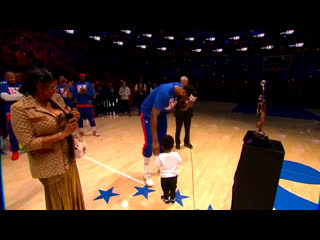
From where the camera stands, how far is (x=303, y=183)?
325 centimetres

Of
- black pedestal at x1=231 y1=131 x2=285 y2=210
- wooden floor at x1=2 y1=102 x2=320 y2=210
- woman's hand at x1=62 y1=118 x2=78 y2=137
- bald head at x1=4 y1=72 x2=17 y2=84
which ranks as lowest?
wooden floor at x1=2 y1=102 x2=320 y2=210

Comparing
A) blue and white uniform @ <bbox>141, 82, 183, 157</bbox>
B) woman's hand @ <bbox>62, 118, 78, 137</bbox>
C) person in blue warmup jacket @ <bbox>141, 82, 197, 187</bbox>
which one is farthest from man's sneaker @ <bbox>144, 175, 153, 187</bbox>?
woman's hand @ <bbox>62, 118, 78, 137</bbox>

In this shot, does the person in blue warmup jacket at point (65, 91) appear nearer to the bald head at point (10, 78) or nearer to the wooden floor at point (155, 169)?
the wooden floor at point (155, 169)

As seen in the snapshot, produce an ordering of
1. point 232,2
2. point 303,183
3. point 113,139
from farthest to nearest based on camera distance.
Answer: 1. point 113,139
2. point 303,183
3. point 232,2

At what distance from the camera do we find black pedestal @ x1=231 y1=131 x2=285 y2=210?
1.86m

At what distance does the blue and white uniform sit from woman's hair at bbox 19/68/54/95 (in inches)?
57.9

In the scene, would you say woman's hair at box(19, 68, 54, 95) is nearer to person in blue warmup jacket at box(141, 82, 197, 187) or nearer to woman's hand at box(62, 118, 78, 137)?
woman's hand at box(62, 118, 78, 137)

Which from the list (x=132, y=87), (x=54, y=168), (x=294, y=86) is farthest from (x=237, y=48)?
(x=54, y=168)

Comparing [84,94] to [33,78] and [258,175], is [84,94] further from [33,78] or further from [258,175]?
[258,175]

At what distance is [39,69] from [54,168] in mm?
865

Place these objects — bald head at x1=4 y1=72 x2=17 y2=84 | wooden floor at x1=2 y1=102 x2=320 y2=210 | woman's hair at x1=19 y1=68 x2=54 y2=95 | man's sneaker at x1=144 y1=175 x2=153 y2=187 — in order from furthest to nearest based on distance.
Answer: bald head at x1=4 y1=72 x2=17 y2=84
man's sneaker at x1=144 y1=175 x2=153 y2=187
wooden floor at x1=2 y1=102 x2=320 y2=210
woman's hair at x1=19 y1=68 x2=54 y2=95

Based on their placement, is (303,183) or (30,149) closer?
(30,149)
